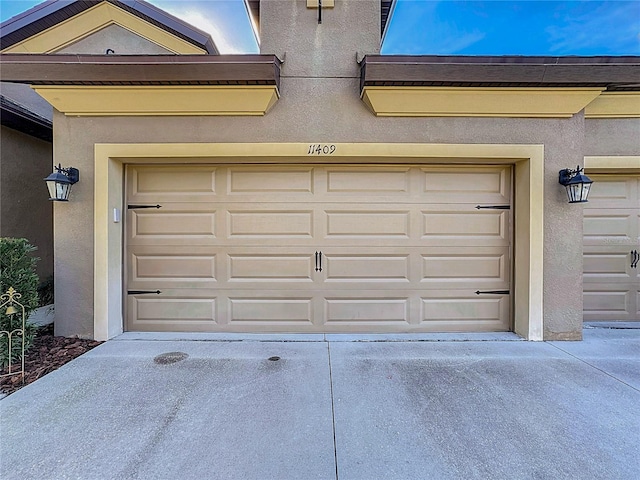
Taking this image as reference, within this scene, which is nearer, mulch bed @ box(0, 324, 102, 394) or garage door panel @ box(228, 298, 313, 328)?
mulch bed @ box(0, 324, 102, 394)

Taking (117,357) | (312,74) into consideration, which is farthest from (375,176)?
(117,357)

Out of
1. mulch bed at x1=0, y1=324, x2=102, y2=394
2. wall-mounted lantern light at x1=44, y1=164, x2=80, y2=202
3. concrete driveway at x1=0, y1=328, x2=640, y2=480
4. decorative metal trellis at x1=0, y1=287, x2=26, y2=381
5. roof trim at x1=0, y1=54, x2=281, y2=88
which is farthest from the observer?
wall-mounted lantern light at x1=44, y1=164, x2=80, y2=202

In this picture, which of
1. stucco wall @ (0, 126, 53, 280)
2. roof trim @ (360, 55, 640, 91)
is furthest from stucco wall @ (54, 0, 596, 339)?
stucco wall @ (0, 126, 53, 280)

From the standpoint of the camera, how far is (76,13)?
521 cm

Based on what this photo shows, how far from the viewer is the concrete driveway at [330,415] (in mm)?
1759

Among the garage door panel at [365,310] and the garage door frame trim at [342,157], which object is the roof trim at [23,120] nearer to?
the garage door frame trim at [342,157]

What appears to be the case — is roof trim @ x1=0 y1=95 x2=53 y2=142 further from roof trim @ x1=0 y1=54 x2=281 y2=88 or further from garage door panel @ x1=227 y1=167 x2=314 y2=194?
garage door panel @ x1=227 y1=167 x2=314 y2=194

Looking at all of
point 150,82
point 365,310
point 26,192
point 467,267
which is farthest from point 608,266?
point 26,192

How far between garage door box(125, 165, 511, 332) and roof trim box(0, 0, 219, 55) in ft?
9.20

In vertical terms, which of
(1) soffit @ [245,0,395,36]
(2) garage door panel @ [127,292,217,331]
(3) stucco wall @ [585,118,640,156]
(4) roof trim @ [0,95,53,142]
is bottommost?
(2) garage door panel @ [127,292,217,331]

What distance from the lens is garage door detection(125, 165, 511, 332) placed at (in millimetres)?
3885

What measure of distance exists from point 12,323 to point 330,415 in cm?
329

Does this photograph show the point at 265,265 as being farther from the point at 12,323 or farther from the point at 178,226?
the point at 12,323

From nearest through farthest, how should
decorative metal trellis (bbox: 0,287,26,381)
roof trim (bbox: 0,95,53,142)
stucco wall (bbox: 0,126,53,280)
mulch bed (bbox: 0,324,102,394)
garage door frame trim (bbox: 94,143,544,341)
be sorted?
mulch bed (bbox: 0,324,102,394)
decorative metal trellis (bbox: 0,287,26,381)
garage door frame trim (bbox: 94,143,544,341)
roof trim (bbox: 0,95,53,142)
stucco wall (bbox: 0,126,53,280)
